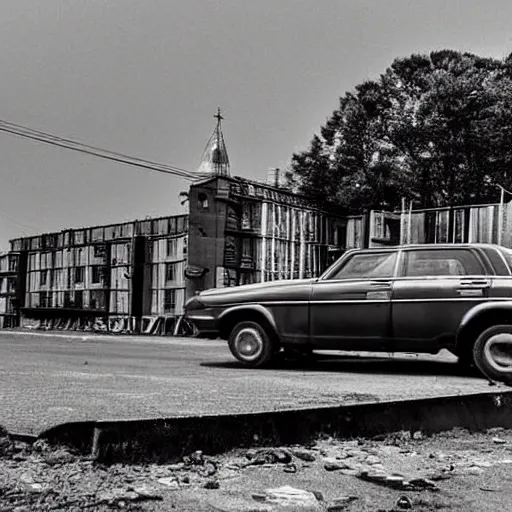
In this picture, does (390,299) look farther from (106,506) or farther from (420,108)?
(420,108)

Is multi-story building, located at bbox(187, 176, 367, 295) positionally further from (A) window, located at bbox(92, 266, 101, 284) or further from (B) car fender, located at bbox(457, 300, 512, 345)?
(B) car fender, located at bbox(457, 300, 512, 345)

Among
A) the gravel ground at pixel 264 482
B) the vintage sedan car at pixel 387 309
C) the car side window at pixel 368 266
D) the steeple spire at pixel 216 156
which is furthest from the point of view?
the steeple spire at pixel 216 156

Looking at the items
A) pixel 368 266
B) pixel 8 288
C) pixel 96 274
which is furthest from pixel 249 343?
pixel 8 288

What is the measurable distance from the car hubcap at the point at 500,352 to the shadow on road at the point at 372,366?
60 centimetres

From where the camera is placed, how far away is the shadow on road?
8930mm

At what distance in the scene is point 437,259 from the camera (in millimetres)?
8477

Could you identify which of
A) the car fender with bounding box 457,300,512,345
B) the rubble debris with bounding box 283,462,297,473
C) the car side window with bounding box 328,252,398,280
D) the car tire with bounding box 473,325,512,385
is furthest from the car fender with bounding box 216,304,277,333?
the rubble debris with bounding box 283,462,297,473

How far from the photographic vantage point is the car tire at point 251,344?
29.3 feet

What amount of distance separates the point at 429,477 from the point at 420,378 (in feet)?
13.3

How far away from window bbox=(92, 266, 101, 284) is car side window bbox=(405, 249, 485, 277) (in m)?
17.0

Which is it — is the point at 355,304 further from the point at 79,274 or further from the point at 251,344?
the point at 79,274

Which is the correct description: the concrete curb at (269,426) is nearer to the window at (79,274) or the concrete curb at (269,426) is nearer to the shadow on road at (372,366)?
the shadow on road at (372,366)

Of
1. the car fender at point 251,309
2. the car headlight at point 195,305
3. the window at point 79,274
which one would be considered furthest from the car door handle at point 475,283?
the window at point 79,274

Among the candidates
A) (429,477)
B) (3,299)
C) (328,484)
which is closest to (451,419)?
(429,477)
